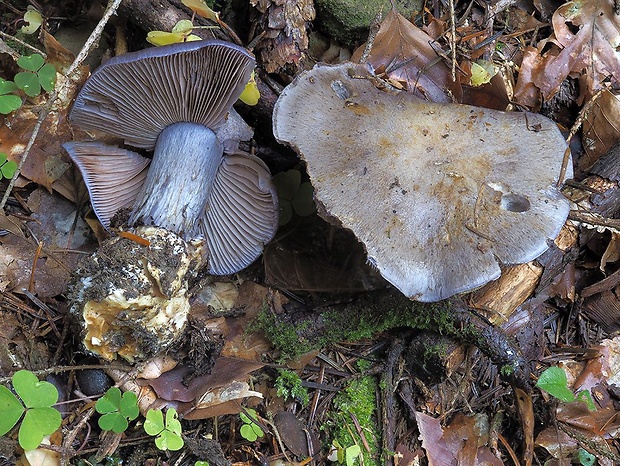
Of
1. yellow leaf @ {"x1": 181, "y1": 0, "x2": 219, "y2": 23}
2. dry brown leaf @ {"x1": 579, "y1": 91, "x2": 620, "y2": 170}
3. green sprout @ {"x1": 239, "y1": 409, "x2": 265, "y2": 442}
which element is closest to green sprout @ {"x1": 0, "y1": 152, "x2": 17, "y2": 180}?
yellow leaf @ {"x1": 181, "y1": 0, "x2": 219, "y2": 23}

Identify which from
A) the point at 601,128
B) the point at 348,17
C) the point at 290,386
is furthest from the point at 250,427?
the point at 601,128

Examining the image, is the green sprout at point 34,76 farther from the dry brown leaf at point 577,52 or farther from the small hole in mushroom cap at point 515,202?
the dry brown leaf at point 577,52

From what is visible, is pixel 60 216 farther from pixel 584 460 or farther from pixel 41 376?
pixel 584 460

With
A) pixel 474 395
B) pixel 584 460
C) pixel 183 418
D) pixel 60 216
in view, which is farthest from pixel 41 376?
pixel 584 460

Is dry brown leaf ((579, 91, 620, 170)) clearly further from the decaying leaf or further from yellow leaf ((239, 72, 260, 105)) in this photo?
yellow leaf ((239, 72, 260, 105))

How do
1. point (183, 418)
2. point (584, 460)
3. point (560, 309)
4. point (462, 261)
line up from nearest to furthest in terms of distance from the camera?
point (462, 261) < point (183, 418) < point (584, 460) < point (560, 309)

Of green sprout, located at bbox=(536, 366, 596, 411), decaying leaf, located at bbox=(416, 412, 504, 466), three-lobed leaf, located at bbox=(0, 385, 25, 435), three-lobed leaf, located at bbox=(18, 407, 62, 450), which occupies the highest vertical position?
three-lobed leaf, located at bbox=(0, 385, 25, 435)
